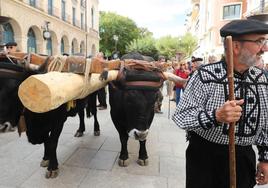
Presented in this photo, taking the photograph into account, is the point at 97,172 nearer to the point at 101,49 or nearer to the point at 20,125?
the point at 20,125

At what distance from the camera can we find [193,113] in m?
2.05

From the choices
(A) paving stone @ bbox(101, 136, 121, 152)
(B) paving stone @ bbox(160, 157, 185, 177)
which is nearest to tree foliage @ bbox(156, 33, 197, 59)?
(A) paving stone @ bbox(101, 136, 121, 152)

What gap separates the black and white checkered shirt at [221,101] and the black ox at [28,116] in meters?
2.00

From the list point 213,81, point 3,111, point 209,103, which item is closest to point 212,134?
point 209,103

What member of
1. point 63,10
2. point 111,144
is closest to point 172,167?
point 111,144

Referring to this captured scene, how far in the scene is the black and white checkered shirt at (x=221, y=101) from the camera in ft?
6.80

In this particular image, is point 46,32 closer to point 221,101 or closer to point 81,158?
point 81,158

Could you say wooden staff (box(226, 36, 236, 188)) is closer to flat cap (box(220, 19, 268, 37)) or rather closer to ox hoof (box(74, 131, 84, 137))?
flat cap (box(220, 19, 268, 37))

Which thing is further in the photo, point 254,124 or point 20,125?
point 20,125

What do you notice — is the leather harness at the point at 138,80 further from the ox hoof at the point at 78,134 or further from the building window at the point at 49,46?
the building window at the point at 49,46

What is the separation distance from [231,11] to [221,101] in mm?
38478

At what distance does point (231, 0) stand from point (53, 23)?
23.6 meters

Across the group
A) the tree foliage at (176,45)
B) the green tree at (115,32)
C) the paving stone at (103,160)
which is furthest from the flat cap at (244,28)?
the green tree at (115,32)

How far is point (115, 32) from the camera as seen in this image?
5475 centimetres
